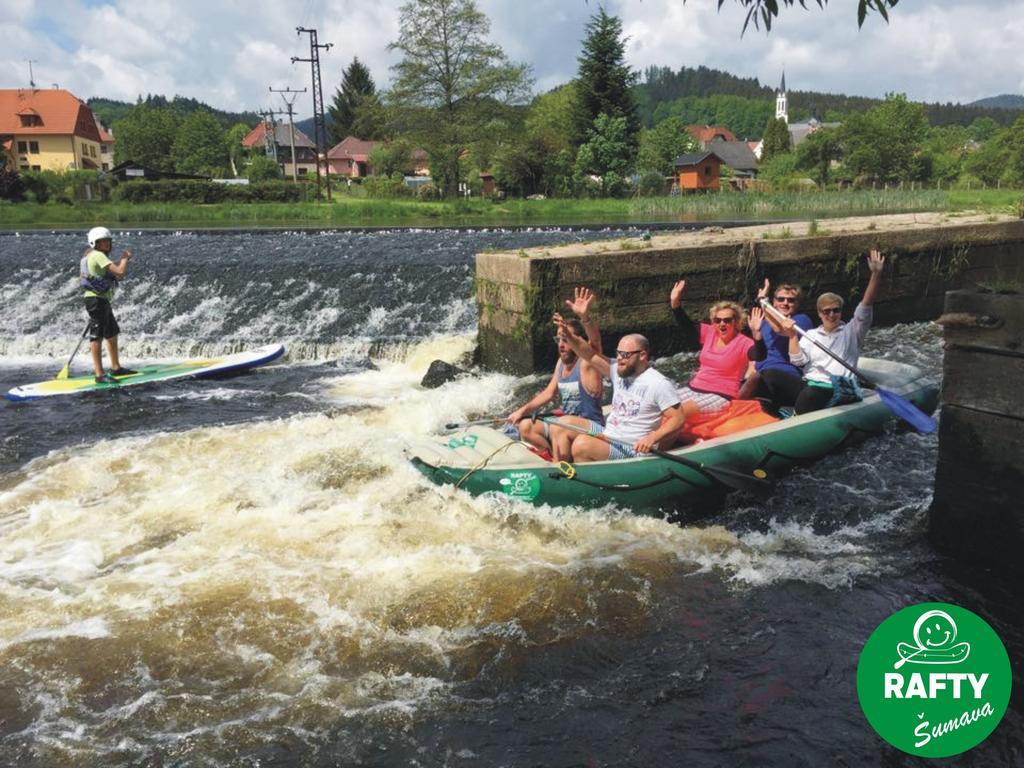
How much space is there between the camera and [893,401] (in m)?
7.03

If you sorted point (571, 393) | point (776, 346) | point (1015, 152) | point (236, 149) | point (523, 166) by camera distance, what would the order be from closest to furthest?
point (571, 393) → point (776, 346) → point (523, 166) → point (1015, 152) → point (236, 149)

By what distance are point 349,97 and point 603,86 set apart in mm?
54200

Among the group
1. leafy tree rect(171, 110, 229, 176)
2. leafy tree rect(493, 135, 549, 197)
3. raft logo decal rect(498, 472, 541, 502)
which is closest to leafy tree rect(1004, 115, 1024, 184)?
leafy tree rect(493, 135, 549, 197)

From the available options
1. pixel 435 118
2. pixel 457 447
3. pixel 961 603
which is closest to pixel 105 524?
pixel 457 447

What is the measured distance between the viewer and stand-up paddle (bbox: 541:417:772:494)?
6.23 meters

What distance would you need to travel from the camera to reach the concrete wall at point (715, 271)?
1056 cm

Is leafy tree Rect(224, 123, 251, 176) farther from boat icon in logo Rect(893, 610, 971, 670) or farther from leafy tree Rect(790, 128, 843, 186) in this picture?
boat icon in logo Rect(893, 610, 971, 670)

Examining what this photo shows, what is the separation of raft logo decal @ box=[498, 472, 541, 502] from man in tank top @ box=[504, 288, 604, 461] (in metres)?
0.44

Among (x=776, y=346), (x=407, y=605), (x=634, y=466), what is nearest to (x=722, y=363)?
(x=776, y=346)

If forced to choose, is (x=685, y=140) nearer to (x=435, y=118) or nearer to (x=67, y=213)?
(x=435, y=118)

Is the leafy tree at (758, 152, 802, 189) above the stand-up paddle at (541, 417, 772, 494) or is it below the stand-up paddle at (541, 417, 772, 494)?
above

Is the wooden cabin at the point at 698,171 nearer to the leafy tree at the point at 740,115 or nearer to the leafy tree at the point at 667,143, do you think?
the leafy tree at the point at 667,143

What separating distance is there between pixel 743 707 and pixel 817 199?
1107 inches

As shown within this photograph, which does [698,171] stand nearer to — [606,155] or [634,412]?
[606,155]
